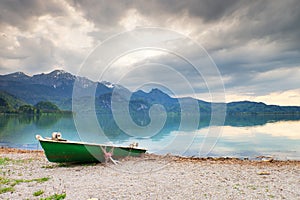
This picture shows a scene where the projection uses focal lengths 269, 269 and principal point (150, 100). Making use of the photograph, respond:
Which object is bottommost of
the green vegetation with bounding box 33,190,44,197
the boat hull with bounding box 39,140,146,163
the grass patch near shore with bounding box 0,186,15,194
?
the grass patch near shore with bounding box 0,186,15,194

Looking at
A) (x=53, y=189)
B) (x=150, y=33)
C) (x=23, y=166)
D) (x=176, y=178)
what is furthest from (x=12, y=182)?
(x=150, y=33)

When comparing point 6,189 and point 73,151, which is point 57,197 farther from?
point 73,151

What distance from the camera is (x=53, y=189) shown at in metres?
10.0

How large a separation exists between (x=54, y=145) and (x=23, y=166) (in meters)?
2.69

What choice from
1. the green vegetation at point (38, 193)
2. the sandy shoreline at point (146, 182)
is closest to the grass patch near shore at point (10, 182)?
the sandy shoreline at point (146, 182)

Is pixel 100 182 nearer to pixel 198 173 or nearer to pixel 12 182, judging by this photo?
pixel 12 182

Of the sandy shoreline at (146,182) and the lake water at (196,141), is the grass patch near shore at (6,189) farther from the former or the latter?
the lake water at (196,141)

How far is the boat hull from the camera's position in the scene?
578 inches

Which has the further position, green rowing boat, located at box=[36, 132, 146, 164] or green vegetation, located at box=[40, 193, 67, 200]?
green rowing boat, located at box=[36, 132, 146, 164]

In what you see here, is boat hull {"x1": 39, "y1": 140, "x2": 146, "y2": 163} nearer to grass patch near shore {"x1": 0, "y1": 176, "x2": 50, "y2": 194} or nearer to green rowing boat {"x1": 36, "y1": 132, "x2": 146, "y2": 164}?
green rowing boat {"x1": 36, "y1": 132, "x2": 146, "y2": 164}

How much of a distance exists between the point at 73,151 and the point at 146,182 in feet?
18.8

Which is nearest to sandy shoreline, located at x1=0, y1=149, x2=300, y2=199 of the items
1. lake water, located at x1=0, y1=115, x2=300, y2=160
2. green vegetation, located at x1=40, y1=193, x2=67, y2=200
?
green vegetation, located at x1=40, y1=193, x2=67, y2=200

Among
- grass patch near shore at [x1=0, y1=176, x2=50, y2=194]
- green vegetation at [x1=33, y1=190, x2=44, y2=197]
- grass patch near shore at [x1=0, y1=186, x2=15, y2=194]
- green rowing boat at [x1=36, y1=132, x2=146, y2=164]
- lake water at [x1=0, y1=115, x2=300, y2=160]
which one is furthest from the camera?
lake water at [x1=0, y1=115, x2=300, y2=160]

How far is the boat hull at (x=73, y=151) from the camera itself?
48.2ft
